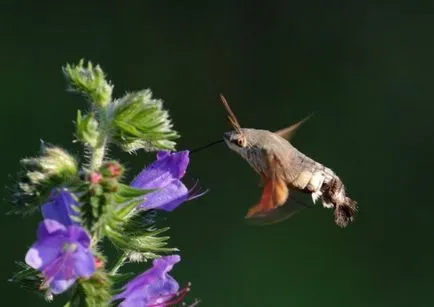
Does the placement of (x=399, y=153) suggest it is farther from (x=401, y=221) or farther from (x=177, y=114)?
(x=177, y=114)

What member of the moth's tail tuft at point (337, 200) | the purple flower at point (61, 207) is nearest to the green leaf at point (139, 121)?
the purple flower at point (61, 207)

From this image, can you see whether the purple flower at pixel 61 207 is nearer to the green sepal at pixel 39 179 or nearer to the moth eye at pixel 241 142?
the green sepal at pixel 39 179

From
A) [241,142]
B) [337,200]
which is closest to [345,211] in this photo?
[337,200]

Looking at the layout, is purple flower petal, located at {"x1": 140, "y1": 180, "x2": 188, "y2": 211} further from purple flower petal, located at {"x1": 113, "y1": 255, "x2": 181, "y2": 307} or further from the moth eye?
the moth eye

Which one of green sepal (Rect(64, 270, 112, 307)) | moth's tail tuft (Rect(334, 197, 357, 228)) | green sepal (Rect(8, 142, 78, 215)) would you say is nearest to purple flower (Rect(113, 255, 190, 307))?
green sepal (Rect(64, 270, 112, 307))

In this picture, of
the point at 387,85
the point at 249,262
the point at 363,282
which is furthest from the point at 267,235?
the point at 387,85

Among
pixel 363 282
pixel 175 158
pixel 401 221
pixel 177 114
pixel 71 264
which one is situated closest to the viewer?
pixel 71 264
